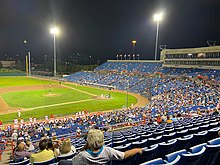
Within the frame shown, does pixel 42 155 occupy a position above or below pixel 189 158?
below

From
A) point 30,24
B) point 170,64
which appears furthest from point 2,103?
point 30,24

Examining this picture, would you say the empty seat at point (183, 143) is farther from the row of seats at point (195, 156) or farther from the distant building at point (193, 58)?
the distant building at point (193, 58)

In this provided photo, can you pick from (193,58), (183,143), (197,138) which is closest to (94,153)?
(183,143)

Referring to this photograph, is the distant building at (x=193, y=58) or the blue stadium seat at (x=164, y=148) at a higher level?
the distant building at (x=193, y=58)

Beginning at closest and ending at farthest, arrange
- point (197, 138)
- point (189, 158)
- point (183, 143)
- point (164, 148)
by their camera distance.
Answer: point (189, 158) → point (164, 148) → point (183, 143) → point (197, 138)

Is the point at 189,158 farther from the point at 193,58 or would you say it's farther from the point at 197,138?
the point at 193,58

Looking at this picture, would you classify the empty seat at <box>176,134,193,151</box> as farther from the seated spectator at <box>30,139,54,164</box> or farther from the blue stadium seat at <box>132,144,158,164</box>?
the seated spectator at <box>30,139,54,164</box>

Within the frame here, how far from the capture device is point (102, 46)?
8912 cm

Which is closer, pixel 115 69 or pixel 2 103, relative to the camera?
pixel 2 103

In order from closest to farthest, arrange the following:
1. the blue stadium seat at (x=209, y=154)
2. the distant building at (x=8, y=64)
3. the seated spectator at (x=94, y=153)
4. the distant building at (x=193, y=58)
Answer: the seated spectator at (x=94, y=153), the blue stadium seat at (x=209, y=154), the distant building at (x=193, y=58), the distant building at (x=8, y=64)

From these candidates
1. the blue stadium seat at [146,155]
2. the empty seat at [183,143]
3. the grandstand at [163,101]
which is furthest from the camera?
the grandstand at [163,101]

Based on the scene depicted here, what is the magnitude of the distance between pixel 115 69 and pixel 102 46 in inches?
909

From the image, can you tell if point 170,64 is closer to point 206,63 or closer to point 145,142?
point 206,63

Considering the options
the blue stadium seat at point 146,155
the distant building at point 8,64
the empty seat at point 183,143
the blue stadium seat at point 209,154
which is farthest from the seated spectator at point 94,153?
the distant building at point 8,64
